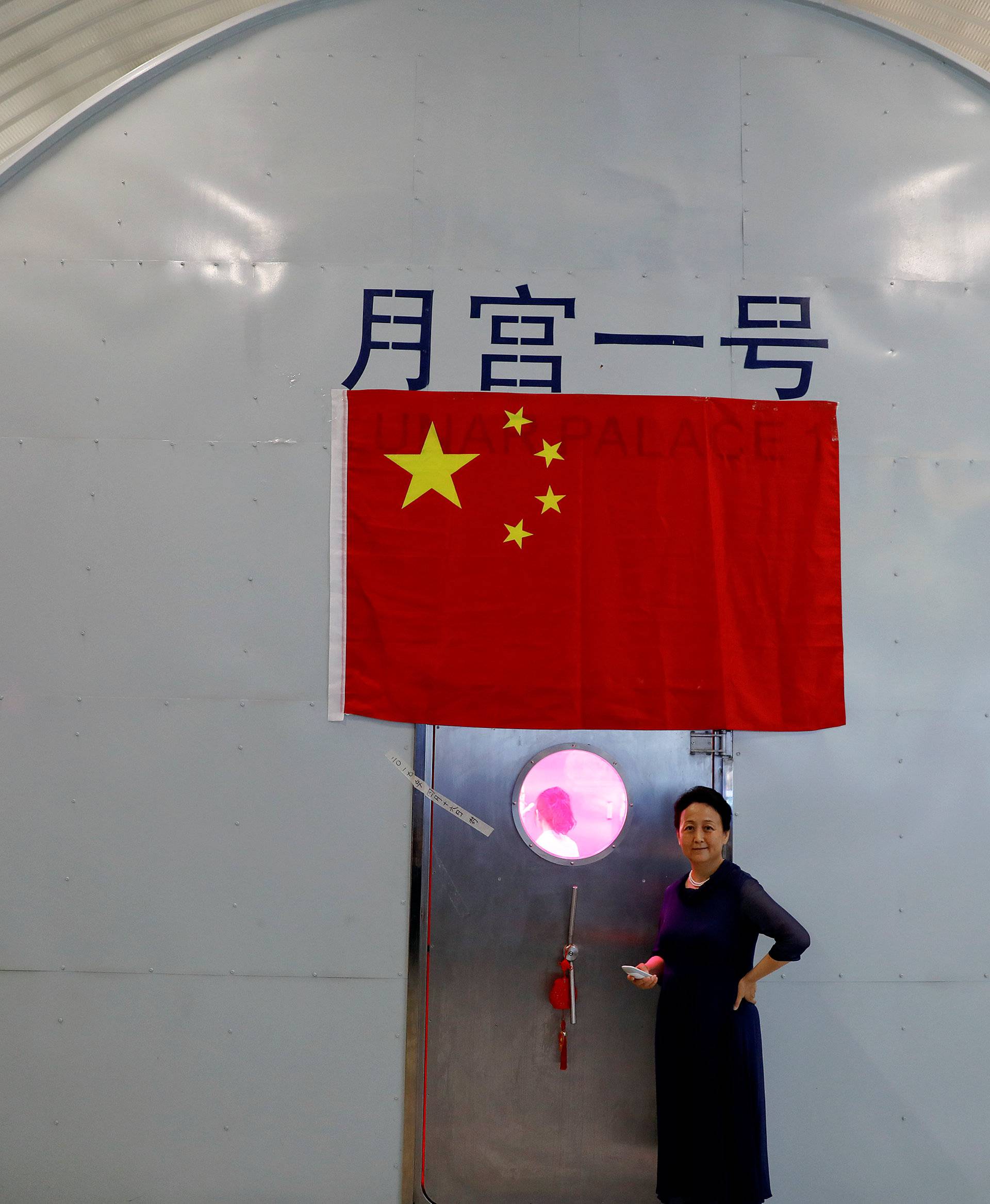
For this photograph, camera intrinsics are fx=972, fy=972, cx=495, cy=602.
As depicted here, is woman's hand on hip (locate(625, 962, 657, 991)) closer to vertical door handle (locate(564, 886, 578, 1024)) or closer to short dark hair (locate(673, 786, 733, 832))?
vertical door handle (locate(564, 886, 578, 1024))

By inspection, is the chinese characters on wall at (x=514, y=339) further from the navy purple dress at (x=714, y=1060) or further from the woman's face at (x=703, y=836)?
the navy purple dress at (x=714, y=1060)

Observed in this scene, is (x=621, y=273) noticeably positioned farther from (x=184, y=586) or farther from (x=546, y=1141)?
(x=546, y=1141)

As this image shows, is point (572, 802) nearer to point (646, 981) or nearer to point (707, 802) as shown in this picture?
point (707, 802)

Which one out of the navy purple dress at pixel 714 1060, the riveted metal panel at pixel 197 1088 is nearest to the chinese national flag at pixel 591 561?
the navy purple dress at pixel 714 1060

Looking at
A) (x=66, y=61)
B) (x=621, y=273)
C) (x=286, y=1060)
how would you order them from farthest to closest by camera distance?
(x=66, y=61) → (x=621, y=273) → (x=286, y=1060)

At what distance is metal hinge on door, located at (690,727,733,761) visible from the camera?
134 inches

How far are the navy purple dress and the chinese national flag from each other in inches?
25.5

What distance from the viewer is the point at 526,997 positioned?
3326 millimetres

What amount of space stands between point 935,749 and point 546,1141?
1.90m

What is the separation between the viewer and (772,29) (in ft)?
11.8

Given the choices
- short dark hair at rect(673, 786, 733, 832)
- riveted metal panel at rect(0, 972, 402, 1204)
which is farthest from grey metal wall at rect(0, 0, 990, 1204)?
short dark hair at rect(673, 786, 733, 832)

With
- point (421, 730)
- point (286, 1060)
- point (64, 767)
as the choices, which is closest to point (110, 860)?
point (64, 767)

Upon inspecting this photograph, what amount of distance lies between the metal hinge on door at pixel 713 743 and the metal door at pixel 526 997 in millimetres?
88

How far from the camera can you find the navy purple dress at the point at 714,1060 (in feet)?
9.68
